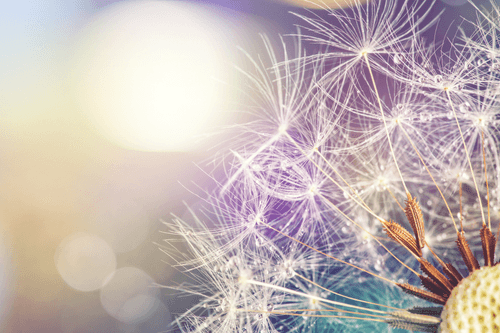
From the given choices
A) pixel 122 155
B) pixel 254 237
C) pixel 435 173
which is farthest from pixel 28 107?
pixel 435 173

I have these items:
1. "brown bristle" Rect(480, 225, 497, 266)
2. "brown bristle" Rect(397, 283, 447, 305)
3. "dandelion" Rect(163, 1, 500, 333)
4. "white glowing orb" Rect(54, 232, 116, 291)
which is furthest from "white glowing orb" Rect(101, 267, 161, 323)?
"brown bristle" Rect(480, 225, 497, 266)

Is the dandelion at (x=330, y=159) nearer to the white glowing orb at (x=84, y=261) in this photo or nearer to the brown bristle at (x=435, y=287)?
the brown bristle at (x=435, y=287)

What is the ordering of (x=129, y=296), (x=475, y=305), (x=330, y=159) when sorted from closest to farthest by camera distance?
(x=475, y=305) → (x=330, y=159) → (x=129, y=296)

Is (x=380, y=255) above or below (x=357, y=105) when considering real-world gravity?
below

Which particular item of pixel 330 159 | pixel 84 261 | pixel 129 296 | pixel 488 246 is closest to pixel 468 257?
pixel 488 246

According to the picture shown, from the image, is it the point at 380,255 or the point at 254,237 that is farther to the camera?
the point at 380,255

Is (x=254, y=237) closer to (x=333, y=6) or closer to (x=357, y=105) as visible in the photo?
(x=357, y=105)

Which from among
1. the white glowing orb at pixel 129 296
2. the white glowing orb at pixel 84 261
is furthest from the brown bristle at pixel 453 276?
the white glowing orb at pixel 84 261

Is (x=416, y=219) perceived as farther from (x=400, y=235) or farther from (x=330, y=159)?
(x=330, y=159)
